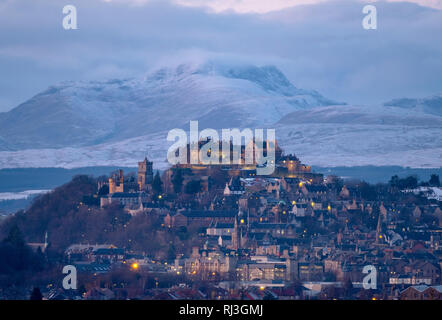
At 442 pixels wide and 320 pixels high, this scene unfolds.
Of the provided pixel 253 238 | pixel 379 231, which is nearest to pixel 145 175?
pixel 253 238

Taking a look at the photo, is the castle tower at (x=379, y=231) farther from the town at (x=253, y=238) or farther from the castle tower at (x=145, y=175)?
the castle tower at (x=145, y=175)

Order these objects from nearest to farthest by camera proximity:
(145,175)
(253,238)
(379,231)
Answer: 1. (253,238)
2. (379,231)
3. (145,175)

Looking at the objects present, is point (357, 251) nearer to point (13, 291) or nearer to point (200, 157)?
point (13, 291)

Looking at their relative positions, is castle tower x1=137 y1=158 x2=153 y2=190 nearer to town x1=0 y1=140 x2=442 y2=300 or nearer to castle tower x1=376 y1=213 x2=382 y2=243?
town x1=0 y1=140 x2=442 y2=300

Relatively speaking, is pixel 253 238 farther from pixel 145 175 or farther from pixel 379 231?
pixel 145 175

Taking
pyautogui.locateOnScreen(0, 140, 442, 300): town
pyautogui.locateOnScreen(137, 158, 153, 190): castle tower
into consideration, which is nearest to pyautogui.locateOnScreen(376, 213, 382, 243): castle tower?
pyautogui.locateOnScreen(0, 140, 442, 300): town

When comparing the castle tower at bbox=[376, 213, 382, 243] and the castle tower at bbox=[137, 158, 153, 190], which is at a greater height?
the castle tower at bbox=[137, 158, 153, 190]

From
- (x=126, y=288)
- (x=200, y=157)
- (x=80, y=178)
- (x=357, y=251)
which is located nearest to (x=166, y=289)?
(x=126, y=288)

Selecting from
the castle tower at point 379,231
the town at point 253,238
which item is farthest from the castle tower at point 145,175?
the castle tower at point 379,231

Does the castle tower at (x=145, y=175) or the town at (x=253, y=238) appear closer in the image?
the town at (x=253, y=238)
